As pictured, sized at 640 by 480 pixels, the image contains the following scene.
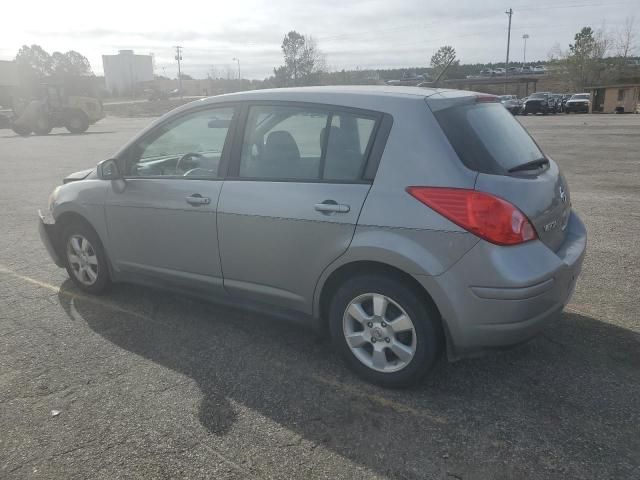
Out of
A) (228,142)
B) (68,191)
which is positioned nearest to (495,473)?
(228,142)

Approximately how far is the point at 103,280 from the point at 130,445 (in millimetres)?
2216

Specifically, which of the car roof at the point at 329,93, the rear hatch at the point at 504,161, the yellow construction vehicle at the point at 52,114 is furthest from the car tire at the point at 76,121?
the rear hatch at the point at 504,161

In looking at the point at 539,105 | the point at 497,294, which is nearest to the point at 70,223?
the point at 497,294

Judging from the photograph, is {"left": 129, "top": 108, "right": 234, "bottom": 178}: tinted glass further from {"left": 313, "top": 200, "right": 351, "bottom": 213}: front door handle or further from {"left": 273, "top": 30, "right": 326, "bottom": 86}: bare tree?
{"left": 273, "top": 30, "right": 326, "bottom": 86}: bare tree

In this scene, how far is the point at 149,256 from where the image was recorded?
418 cm

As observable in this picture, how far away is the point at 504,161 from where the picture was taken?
9.95ft

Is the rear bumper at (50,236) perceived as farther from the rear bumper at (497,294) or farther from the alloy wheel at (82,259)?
the rear bumper at (497,294)

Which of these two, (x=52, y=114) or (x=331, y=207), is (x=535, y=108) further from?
(x=331, y=207)

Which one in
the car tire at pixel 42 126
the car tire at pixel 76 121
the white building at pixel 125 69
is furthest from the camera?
the white building at pixel 125 69

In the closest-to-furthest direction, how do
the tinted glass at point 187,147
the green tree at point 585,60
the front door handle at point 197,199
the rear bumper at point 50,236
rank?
the front door handle at point 197,199, the tinted glass at point 187,147, the rear bumper at point 50,236, the green tree at point 585,60

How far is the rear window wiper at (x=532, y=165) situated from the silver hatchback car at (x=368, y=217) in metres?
0.02

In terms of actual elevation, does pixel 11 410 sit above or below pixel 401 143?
below

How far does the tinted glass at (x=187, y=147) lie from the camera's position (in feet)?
12.4

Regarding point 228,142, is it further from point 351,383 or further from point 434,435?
point 434,435
